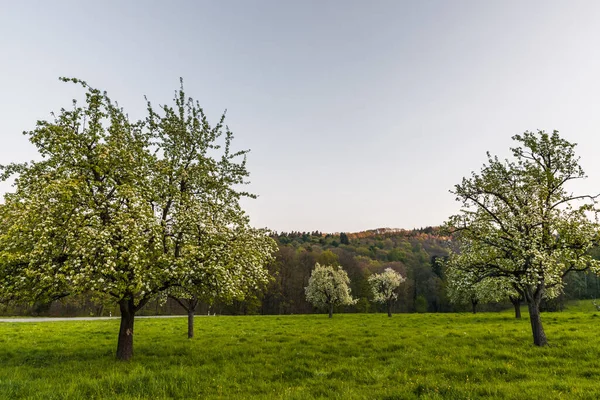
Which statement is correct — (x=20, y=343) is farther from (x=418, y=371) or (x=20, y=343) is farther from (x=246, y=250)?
(x=418, y=371)

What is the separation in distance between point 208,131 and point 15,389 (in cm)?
1500

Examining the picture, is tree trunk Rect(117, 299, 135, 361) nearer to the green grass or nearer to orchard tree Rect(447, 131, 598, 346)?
the green grass

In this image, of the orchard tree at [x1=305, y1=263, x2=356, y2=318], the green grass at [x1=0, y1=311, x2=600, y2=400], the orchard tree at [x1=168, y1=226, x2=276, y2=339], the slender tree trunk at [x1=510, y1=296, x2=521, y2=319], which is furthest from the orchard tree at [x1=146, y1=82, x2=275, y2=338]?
the orchard tree at [x1=305, y1=263, x2=356, y2=318]

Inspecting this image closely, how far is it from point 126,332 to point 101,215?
263 inches

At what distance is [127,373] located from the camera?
533 inches

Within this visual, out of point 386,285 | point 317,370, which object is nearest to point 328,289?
point 386,285

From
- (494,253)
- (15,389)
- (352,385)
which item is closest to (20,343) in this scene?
(15,389)

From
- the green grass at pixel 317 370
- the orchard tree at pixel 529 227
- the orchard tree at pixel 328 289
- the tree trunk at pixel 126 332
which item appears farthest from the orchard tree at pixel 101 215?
the orchard tree at pixel 328 289

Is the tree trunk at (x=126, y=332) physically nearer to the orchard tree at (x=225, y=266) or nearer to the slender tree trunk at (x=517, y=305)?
the orchard tree at (x=225, y=266)

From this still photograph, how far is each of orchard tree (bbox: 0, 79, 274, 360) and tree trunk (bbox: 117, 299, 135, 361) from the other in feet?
0.16

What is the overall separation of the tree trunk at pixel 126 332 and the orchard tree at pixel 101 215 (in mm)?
50

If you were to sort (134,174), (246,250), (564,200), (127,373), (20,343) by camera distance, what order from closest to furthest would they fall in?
(127,373)
(134,174)
(246,250)
(564,200)
(20,343)

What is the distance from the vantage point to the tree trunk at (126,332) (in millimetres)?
16125

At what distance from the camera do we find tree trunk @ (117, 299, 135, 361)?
1612 cm
